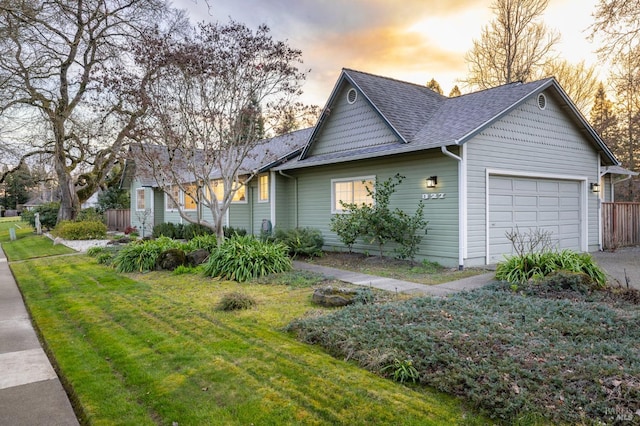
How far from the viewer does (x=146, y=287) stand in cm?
812

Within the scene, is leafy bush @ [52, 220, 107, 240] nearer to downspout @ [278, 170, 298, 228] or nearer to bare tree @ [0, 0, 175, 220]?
bare tree @ [0, 0, 175, 220]

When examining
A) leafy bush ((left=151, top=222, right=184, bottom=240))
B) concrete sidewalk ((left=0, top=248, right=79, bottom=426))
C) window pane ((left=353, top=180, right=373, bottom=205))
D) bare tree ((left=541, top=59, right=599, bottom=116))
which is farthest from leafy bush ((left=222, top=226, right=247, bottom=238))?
bare tree ((left=541, top=59, right=599, bottom=116))

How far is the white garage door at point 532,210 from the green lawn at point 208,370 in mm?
5983

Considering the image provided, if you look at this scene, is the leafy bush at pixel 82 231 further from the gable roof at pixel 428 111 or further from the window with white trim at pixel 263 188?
the gable roof at pixel 428 111

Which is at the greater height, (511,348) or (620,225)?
(620,225)

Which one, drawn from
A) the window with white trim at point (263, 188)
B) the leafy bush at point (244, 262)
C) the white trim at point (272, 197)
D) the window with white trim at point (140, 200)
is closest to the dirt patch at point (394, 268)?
the leafy bush at point (244, 262)

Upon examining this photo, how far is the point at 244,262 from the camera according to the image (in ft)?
29.9

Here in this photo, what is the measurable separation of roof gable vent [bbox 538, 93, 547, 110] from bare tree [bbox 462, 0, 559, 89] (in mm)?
10627

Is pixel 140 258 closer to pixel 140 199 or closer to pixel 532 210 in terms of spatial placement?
pixel 532 210

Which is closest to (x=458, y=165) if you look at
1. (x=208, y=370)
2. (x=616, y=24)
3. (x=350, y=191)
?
(x=350, y=191)

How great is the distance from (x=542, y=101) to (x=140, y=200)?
21.5 m

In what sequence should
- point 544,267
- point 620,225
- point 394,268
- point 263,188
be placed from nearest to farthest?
point 544,267 < point 394,268 < point 620,225 < point 263,188

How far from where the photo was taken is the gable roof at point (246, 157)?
34.9 feet

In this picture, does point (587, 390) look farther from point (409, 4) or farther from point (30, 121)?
point (30, 121)
